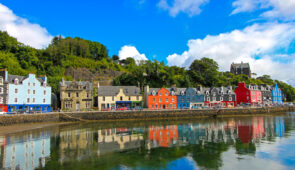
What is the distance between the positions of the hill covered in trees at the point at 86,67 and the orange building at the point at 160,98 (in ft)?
26.2

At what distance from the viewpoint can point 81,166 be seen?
46.3 feet

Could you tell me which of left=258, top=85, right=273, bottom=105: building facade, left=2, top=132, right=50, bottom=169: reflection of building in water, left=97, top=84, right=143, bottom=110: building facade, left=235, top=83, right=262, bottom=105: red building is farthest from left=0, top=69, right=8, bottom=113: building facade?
left=258, top=85, right=273, bottom=105: building facade

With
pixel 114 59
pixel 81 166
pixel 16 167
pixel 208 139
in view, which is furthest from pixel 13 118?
pixel 114 59

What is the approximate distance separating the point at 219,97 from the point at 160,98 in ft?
62.7

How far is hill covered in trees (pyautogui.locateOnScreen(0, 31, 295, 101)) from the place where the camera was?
6156cm

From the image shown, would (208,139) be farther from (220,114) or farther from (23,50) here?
(23,50)

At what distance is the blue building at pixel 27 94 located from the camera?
39900mm

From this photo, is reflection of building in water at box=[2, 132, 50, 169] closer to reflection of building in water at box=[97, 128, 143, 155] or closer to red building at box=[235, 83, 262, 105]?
reflection of building in water at box=[97, 128, 143, 155]

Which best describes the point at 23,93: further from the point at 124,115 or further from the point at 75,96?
the point at 124,115

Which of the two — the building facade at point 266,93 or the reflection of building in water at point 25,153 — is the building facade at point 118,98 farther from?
the building facade at point 266,93

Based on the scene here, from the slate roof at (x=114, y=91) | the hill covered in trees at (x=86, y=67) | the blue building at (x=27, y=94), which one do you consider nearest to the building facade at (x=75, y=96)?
the slate roof at (x=114, y=91)

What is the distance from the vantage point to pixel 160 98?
5472cm

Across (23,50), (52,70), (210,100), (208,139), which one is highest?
(23,50)

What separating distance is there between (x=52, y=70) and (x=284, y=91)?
102546 millimetres
